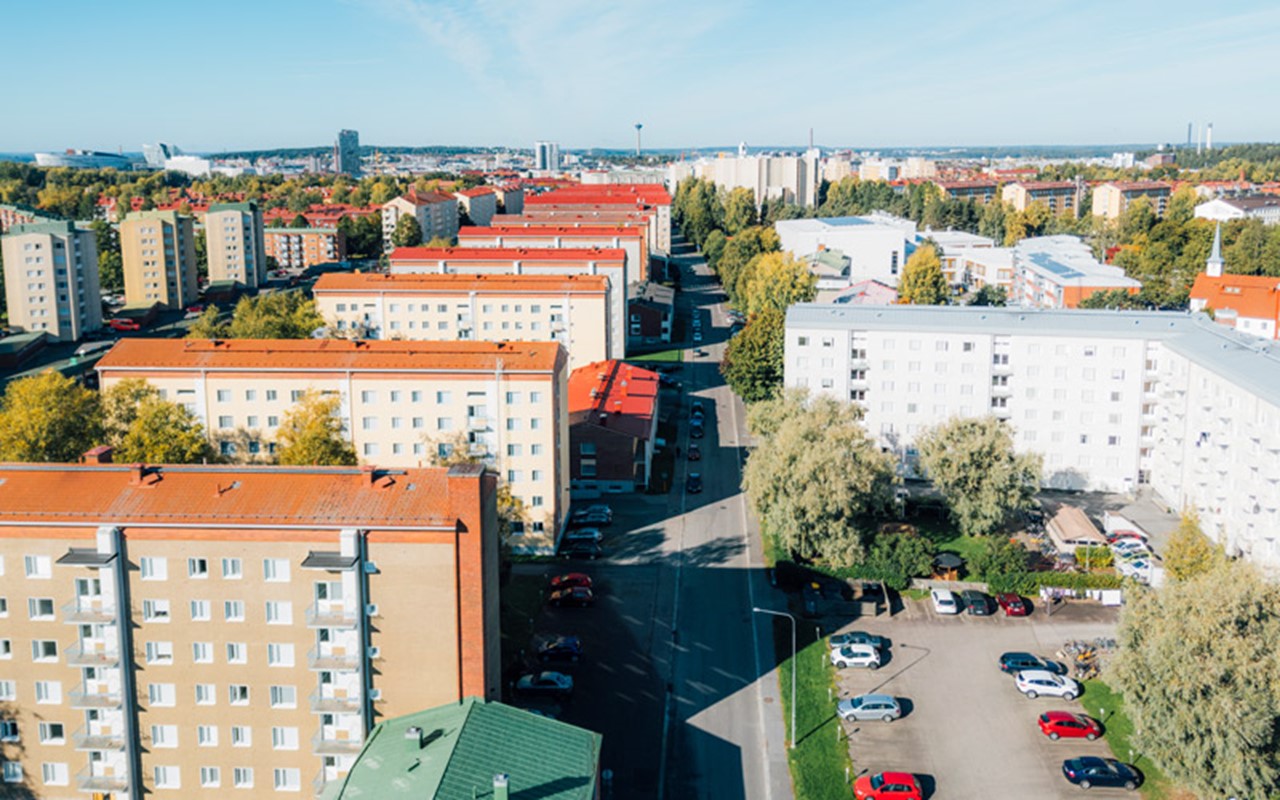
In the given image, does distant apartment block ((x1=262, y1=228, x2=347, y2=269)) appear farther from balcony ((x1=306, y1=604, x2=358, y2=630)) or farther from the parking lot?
balcony ((x1=306, y1=604, x2=358, y2=630))

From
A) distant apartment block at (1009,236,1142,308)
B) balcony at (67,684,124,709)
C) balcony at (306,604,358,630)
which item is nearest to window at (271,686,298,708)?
balcony at (306,604,358,630)

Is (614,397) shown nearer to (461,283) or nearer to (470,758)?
(461,283)

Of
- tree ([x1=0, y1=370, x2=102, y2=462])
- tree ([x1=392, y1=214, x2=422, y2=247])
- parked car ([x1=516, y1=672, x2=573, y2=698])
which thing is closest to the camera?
parked car ([x1=516, y1=672, x2=573, y2=698])

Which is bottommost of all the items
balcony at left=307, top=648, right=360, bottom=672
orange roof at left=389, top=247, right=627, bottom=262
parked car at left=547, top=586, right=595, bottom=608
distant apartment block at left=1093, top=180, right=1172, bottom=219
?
parked car at left=547, top=586, right=595, bottom=608

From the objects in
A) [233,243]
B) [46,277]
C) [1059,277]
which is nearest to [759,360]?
[1059,277]

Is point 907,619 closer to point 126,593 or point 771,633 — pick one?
point 771,633

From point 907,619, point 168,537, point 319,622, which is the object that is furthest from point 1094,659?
point 168,537
